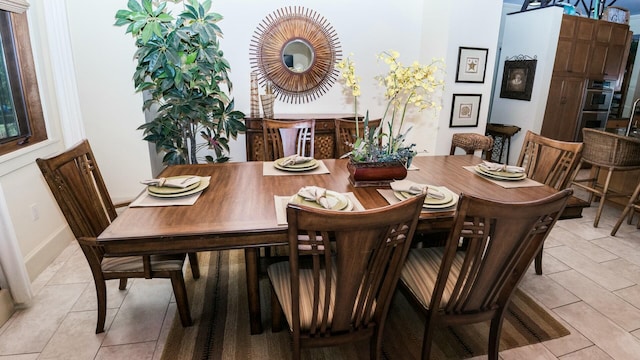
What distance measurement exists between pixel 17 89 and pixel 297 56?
2597 millimetres

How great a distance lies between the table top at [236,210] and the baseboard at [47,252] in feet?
3.94

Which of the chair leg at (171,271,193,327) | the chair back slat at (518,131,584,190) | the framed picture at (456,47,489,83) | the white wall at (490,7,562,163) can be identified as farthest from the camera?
the white wall at (490,7,562,163)

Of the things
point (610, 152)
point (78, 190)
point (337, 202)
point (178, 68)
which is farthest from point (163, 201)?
point (610, 152)

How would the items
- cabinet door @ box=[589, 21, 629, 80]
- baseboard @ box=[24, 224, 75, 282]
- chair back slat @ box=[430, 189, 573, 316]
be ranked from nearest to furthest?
chair back slat @ box=[430, 189, 573, 316] → baseboard @ box=[24, 224, 75, 282] → cabinet door @ box=[589, 21, 629, 80]

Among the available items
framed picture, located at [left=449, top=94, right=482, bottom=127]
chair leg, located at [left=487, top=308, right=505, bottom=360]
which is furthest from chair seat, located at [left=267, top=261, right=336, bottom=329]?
framed picture, located at [left=449, top=94, right=482, bottom=127]

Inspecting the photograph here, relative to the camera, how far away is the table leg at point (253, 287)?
1.71 m

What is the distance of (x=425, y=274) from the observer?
5.61 feet

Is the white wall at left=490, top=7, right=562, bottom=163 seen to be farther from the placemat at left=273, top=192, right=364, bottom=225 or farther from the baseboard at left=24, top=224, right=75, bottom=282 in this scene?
the baseboard at left=24, top=224, right=75, bottom=282

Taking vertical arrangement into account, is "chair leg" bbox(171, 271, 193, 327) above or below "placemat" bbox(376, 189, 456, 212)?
below

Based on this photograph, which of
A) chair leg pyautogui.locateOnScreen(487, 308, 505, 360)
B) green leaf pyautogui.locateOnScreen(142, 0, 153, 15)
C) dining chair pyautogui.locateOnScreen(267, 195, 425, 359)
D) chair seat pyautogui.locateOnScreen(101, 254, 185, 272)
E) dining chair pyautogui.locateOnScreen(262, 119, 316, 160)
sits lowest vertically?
chair leg pyautogui.locateOnScreen(487, 308, 505, 360)

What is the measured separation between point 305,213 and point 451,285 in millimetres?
917

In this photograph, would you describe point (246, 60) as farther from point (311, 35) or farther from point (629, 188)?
point (629, 188)

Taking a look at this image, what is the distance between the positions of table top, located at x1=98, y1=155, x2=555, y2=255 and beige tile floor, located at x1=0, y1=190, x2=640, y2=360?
0.78 metres

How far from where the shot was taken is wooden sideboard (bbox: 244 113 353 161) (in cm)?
368
